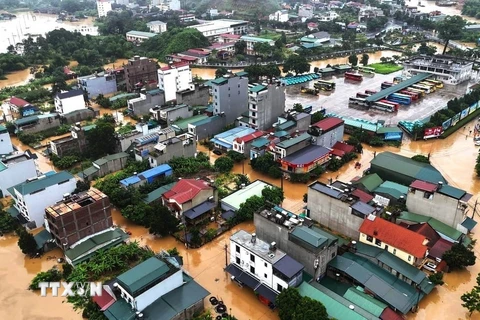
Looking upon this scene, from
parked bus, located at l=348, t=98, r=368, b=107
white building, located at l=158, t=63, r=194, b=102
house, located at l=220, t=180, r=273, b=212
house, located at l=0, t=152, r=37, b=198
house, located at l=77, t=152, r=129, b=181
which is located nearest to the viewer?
house, located at l=220, t=180, r=273, b=212

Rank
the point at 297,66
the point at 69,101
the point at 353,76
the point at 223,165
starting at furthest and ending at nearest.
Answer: the point at 297,66, the point at 353,76, the point at 69,101, the point at 223,165

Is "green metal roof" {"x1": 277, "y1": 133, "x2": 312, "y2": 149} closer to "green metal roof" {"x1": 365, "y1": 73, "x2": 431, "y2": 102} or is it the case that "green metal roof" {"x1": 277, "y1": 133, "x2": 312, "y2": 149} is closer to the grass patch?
"green metal roof" {"x1": 365, "y1": 73, "x2": 431, "y2": 102}

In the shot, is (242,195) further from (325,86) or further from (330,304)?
(325,86)

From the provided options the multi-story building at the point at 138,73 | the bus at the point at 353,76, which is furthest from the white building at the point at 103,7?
the bus at the point at 353,76

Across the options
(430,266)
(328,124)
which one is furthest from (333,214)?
(328,124)

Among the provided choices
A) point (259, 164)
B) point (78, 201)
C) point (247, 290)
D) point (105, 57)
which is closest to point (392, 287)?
point (247, 290)

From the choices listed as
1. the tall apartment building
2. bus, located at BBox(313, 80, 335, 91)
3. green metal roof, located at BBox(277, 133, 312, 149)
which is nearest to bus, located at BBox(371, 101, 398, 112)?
bus, located at BBox(313, 80, 335, 91)

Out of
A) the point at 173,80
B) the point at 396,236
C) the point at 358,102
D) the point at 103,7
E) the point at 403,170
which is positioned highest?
the point at 103,7
